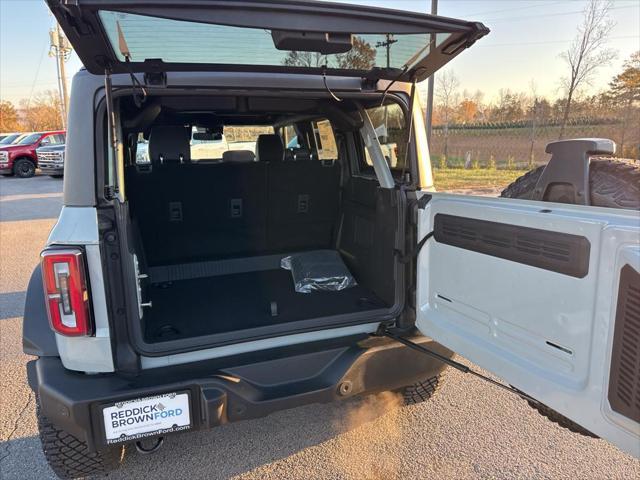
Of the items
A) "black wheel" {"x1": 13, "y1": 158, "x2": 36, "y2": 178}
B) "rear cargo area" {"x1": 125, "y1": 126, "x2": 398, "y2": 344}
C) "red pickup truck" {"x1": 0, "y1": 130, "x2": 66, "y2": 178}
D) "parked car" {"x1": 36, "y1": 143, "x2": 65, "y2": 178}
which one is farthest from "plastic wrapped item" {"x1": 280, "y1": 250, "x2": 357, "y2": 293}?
"black wheel" {"x1": 13, "y1": 158, "x2": 36, "y2": 178}

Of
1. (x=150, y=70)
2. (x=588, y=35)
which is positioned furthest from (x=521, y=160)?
(x=150, y=70)

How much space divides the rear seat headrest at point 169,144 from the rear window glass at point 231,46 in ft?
5.54

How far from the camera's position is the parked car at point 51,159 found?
631 inches

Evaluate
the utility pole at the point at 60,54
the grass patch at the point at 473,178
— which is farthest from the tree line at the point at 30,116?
the grass patch at the point at 473,178

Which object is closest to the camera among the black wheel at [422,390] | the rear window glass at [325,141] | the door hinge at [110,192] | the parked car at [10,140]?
the door hinge at [110,192]

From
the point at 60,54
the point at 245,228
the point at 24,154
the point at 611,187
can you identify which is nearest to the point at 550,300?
the point at 611,187

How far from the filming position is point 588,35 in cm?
1318

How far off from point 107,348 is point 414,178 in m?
1.74

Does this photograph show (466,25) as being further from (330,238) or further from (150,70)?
(330,238)

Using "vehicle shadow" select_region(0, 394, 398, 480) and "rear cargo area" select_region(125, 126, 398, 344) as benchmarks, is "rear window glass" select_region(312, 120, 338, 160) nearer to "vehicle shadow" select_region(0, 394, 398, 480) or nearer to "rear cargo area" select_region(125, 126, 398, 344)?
"rear cargo area" select_region(125, 126, 398, 344)

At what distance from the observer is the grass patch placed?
12276 millimetres

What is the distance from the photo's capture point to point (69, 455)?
2123 mm

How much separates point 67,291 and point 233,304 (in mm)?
1290

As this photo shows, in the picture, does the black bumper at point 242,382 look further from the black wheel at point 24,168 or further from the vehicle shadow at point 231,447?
the black wheel at point 24,168
